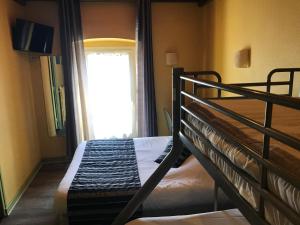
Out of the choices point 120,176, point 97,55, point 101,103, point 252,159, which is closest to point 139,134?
point 101,103

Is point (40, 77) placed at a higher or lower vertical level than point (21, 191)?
higher

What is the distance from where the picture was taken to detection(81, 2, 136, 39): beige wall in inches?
155

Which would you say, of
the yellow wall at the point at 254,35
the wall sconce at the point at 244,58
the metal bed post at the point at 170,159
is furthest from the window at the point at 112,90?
the metal bed post at the point at 170,159

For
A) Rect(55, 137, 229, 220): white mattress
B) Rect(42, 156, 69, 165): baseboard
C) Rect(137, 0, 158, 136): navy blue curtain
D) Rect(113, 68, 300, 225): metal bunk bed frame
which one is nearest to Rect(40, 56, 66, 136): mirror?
Rect(42, 156, 69, 165): baseboard

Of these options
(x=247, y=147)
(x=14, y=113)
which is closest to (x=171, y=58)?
(x=14, y=113)

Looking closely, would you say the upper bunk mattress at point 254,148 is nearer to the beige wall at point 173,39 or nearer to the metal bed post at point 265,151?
the metal bed post at point 265,151

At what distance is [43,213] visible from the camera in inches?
111

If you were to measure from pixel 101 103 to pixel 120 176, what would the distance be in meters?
2.23

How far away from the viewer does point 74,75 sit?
3.90m

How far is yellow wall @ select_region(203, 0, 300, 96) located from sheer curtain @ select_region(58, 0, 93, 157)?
195cm

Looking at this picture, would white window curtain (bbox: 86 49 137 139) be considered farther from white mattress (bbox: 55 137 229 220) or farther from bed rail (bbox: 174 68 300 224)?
bed rail (bbox: 174 68 300 224)

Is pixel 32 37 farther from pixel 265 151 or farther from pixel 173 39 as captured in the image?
pixel 265 151

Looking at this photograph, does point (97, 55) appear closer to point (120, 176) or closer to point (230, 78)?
point (230, 78)

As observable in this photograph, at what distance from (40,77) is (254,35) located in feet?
10.1
